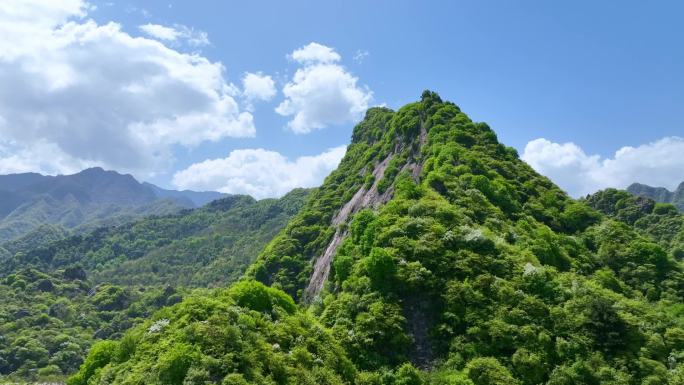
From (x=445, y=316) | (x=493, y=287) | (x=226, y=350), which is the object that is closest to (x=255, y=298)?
(x=226, y=350)

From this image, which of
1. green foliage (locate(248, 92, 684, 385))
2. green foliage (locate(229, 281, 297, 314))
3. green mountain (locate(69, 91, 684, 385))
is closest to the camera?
green mountain (locate(69, 91, 684, 385))

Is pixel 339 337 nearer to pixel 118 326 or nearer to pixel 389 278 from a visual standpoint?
pixel 389 278

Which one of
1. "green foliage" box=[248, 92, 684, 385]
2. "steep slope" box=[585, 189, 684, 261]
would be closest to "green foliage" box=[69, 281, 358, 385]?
"green foliage" box=[248, 92, 684, 385]

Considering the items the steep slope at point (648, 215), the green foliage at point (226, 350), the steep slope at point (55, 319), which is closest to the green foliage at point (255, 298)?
the green foliage at point (226, 350)

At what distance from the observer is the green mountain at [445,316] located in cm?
2828

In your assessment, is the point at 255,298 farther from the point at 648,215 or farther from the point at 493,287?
the point at 648,215

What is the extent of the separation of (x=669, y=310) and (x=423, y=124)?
54.0 meters

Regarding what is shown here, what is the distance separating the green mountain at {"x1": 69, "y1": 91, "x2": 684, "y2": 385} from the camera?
28.3 meters

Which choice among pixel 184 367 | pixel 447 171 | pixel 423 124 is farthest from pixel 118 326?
pixel 184 367

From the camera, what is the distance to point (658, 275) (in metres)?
51.4

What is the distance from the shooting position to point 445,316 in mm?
36188

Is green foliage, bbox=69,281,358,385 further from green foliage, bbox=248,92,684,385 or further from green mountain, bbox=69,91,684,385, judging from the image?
green foliage, bbox=248,92,684,385

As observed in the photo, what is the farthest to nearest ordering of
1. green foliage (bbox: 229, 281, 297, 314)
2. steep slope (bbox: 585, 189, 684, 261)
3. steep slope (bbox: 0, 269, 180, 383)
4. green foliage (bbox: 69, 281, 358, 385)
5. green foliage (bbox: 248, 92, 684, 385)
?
steep slope (bbox: 0, 269, 180, 383)
steep slope (bbox: 585, 189, 684, 261)
green foliage (bbox: 229, 281, 297, 314)
green foliage (bbox: 248, 92, 684, 385)
green foliage (bbox: 69, 281, 358, 385)

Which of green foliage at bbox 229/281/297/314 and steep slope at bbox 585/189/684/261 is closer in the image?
green foliage at bbox 229/281/297/314
